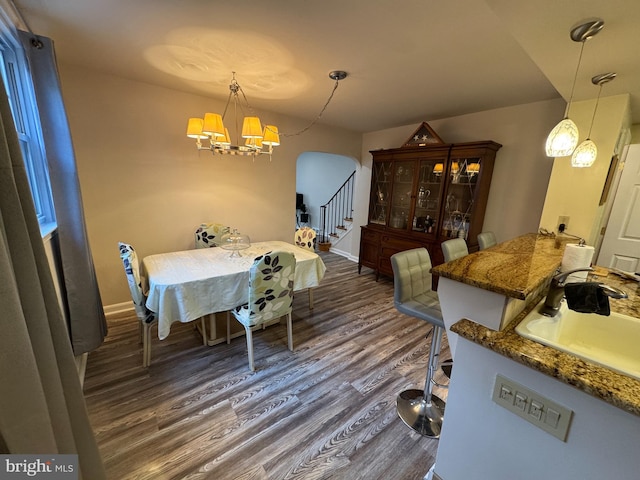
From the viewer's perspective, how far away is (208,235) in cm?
304

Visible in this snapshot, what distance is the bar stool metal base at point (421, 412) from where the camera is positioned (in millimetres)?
1628

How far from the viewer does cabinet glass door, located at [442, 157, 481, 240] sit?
317 cm

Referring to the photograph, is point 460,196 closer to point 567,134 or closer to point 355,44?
point 567,134

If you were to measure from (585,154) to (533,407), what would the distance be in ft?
7.14

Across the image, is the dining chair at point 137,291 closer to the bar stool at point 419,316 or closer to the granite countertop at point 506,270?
the bar stool at point 419,316

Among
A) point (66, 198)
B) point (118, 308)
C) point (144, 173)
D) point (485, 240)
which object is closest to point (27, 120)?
point (66, 198)

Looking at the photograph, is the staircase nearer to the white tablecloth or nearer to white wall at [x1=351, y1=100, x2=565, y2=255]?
white wall at [x1=351, y1=100, x2=565, y2=255]

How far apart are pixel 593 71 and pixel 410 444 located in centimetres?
A: 276

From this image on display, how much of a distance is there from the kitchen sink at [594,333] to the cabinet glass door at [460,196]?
220 cm

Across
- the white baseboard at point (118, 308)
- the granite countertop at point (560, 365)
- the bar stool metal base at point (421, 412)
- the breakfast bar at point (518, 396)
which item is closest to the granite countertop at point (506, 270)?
the breakfast bar at point (518, 396)

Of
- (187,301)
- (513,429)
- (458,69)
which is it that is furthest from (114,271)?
(458,69)

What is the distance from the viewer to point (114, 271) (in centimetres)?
284

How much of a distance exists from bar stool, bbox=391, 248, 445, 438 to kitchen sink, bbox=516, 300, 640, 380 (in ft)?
1.69

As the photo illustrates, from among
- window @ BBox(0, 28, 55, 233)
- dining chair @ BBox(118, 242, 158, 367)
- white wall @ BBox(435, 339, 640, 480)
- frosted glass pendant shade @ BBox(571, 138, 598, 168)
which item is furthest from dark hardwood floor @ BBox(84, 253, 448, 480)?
frosted glass pendant shade @ BBox(571, 138, 598, 168)
